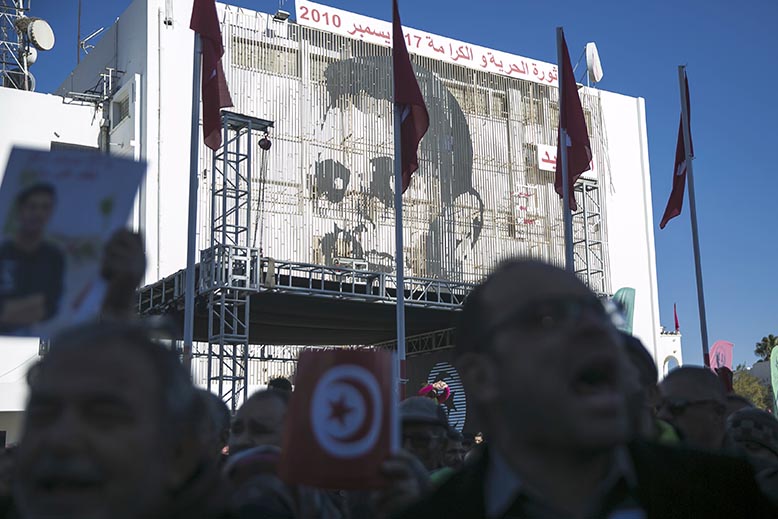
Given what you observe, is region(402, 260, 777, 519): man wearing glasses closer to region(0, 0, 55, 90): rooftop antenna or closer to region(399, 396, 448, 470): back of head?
region(399, 396, 448, 470): back of head

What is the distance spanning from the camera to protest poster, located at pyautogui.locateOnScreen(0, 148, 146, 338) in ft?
7.93

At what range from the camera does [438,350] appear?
86.1ft

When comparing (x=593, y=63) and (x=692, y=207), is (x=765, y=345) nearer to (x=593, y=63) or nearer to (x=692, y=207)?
(x=593, y=63)

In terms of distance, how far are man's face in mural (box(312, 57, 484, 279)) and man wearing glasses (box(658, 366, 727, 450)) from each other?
2784cm

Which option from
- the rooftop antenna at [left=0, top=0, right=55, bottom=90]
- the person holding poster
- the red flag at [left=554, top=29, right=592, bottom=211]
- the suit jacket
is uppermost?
the rooftop antenna at [left=0, top=0, right=55, bottom=90]

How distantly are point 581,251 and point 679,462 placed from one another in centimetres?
3687

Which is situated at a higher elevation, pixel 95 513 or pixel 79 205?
pixel 79 205

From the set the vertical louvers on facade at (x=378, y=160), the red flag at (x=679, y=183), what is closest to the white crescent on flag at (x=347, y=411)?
the red flag at (x=679, y=183)

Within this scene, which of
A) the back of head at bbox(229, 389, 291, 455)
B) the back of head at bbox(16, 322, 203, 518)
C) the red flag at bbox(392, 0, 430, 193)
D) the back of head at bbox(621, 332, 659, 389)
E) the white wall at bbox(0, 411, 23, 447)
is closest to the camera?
the back of head at bbox(16, 322, 203, 518)

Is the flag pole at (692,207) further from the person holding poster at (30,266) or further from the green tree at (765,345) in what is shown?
the green tree at (765,345)

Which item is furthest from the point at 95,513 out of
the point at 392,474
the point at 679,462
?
the point at 679,462

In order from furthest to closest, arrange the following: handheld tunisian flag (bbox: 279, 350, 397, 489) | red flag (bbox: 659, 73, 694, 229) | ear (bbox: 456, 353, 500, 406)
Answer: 1. red flag (bbox: 659, 73, 694, 229)
2. handheld tunisian flag (bbox: 279, 350, 397, 489)
3. ear (bbox: 456, 353, 500, 406)

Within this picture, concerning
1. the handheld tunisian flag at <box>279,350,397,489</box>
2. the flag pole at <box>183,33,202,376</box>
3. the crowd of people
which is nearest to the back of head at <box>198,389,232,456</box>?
the crowd of people

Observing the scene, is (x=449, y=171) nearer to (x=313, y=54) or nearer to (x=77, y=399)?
(x=313, y=54)
